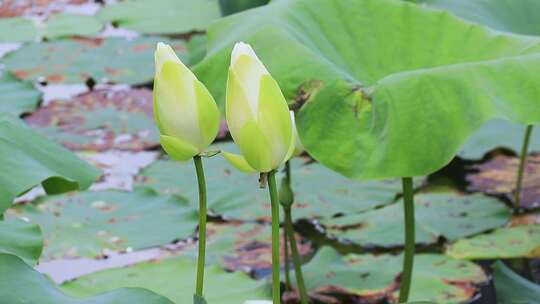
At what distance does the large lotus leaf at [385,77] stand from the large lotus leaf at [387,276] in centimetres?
41

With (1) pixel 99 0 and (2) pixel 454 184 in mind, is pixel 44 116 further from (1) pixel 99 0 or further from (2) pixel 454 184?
(1) pixel 99 0

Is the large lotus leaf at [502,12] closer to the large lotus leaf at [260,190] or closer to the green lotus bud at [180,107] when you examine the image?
the large lotus leaf at [260,190]

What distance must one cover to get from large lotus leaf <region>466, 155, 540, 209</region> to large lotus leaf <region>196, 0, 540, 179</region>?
651 mm

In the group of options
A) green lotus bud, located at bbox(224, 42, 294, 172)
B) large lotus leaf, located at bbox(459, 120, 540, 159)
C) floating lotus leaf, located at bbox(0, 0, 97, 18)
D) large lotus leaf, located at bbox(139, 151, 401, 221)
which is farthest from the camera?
floating lotus leaf, located at bbox(0, 0, 97, 18)

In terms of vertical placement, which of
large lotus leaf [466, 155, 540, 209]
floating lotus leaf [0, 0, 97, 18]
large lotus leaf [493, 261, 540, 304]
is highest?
large lotus leaf [493, 261, 540, 304]

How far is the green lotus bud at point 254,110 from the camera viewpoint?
78 cm

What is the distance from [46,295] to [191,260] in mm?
792

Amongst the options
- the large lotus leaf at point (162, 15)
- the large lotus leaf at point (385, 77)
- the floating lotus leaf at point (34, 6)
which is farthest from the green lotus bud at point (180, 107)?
the floating lotus leaf at point (34, 6)

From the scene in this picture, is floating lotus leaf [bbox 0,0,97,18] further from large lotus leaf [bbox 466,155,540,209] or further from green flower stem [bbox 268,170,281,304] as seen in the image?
green flower stem [bbox 268,170,281,304]

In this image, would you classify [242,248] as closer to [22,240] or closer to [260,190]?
[260,190]

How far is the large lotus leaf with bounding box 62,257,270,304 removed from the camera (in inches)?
55.4

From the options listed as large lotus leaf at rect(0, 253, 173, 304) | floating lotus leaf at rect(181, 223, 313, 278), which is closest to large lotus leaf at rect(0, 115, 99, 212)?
large lotus leaf at rect(0, 253, 173, 304)

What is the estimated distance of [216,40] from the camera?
1.33 metres

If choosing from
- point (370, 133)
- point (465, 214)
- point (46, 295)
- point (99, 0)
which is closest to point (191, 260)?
point (465, 214)
